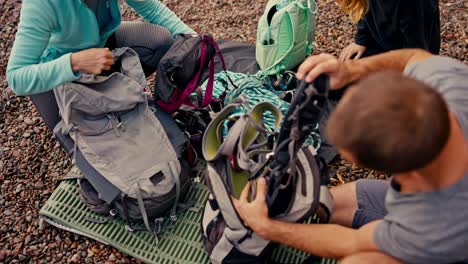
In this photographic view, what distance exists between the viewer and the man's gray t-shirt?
5.97 ft

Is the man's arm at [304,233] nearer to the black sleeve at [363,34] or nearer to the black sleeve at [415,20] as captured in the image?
the black sleeve at [415,20]

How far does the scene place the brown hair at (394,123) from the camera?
1.60 m

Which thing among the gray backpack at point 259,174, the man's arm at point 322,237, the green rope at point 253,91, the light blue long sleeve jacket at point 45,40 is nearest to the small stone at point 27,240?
the light blue long sleeve jacket at point 45,40

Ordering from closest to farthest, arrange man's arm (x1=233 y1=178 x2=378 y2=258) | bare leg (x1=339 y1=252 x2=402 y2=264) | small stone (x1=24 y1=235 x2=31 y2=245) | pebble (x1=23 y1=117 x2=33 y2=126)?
bare leg (x1=339 y1=252 x2=402 y2=264), man's arm (x1=233 y1=178 x2=378 y2=258), small stone (x1=24 y1=235 x2=31 y2=245), pebble (x1=23 y1=117 x2=33 y2=126)

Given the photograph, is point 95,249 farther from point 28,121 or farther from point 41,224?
point 28,121

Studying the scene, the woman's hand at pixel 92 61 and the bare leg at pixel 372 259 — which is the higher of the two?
the woman's hand at pixel 92 61

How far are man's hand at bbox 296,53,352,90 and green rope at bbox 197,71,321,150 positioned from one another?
0.99 meters

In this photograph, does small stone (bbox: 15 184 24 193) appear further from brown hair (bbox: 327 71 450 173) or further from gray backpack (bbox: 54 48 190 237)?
brown hair (bbox: 327 71 450 173)

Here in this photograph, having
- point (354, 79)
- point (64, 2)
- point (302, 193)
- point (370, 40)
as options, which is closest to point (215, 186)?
point (302, 193)

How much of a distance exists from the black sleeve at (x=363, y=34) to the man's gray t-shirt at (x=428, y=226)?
1361mm

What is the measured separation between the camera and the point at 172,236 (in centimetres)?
291

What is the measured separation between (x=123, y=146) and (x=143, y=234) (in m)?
0.55

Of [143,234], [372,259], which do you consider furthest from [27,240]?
[372,259]

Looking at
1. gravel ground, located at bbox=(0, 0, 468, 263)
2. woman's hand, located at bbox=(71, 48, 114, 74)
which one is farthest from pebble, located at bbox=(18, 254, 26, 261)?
woman's hand, located at bbox=(71, 48, 114, 74)
